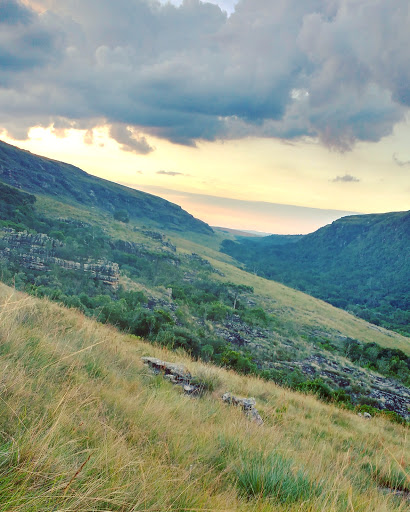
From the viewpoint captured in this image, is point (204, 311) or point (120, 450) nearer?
point (120, 450)

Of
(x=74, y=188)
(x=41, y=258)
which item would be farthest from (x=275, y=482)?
(x=74, y=188)

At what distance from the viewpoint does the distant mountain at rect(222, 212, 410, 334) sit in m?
98.8

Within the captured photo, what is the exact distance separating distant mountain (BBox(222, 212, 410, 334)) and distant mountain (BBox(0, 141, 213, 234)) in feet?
148

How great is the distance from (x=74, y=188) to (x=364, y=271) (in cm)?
14329

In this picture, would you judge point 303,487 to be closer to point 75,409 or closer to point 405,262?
point 75,409

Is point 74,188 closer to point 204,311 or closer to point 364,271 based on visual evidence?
point 204,311

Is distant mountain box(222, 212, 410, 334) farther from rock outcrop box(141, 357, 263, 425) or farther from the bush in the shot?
rock outcrop box(141, 357, 263, 425)

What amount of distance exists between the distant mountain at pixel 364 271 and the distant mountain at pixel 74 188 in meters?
45.1

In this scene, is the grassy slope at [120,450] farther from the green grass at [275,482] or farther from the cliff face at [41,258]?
the cliff face at [41,258]

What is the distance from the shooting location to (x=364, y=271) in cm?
15162

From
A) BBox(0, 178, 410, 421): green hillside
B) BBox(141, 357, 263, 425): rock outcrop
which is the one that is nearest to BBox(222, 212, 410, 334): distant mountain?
BBox(0, 178, 410, 421): green hillside

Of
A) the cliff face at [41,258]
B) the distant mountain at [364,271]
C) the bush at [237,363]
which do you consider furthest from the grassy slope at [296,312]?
the cliff face at [41,258]

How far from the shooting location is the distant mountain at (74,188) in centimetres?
11651

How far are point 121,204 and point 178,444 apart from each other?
17395 centimetres
